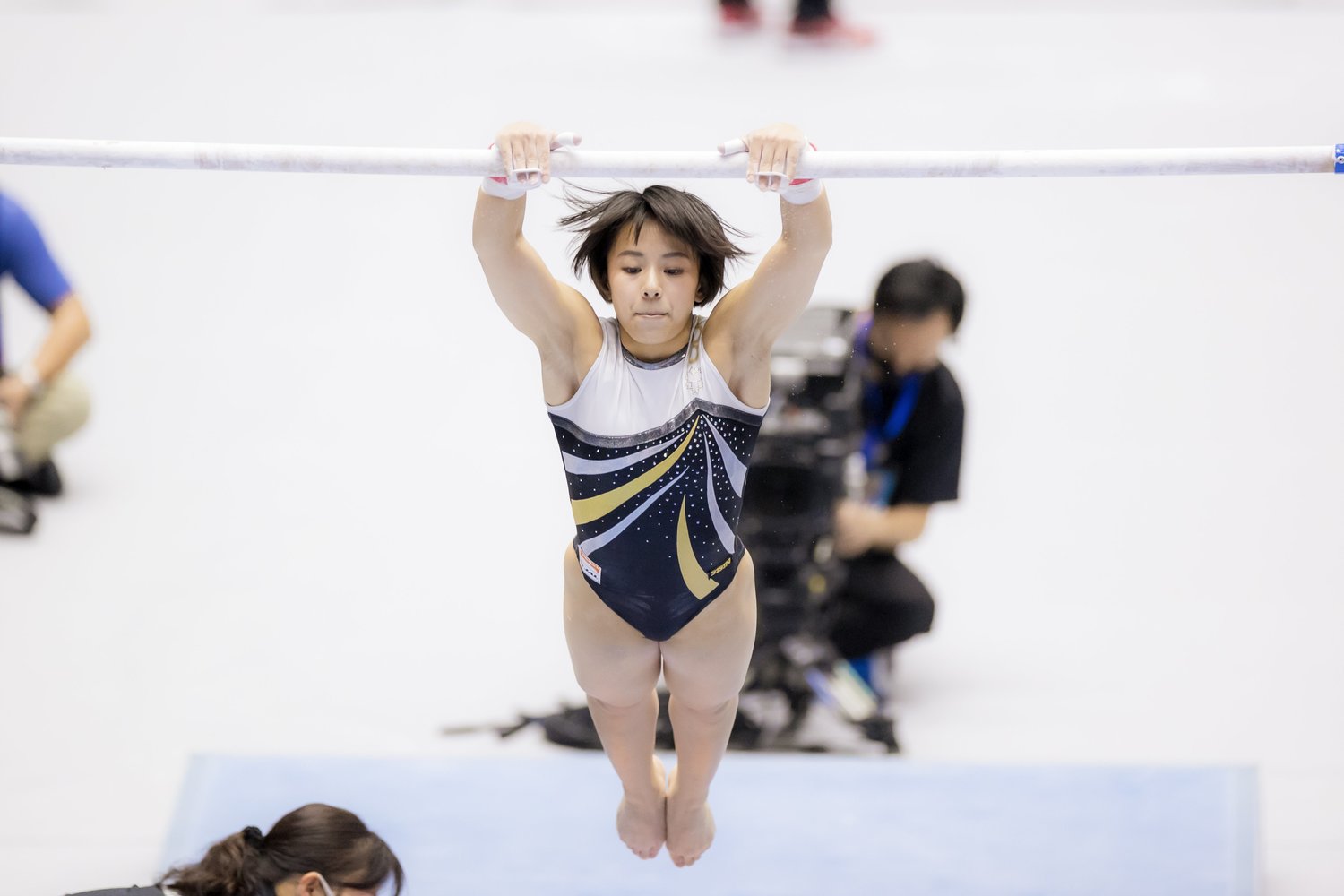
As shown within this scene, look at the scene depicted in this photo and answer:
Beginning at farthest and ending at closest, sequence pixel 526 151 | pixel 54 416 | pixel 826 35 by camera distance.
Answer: pixel 826 35 < pixel 54 416 < pixel 526 151

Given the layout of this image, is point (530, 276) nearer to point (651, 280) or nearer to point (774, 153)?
point (651, 280)

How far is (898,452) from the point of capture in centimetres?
380

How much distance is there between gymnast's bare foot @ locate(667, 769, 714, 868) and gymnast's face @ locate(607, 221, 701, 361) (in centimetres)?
111

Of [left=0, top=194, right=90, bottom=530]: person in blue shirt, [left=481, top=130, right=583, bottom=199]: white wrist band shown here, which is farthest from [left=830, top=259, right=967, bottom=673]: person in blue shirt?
[left=0, top=194, right=90, bottom=530]: person in blue shirt

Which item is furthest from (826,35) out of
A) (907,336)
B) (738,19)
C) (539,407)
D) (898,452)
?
(907,336)

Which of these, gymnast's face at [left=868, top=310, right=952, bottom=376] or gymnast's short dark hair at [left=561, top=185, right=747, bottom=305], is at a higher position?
Result: gymnast's short dark hair at [left=561, top=185, right=747, bottom=305]

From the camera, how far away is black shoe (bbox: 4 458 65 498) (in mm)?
5516

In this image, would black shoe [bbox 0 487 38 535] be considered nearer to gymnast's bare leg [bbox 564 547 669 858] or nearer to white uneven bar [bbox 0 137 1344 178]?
white uneven bar [bbox 0 137 1344 178]

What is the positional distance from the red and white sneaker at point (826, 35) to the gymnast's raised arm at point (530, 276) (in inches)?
249

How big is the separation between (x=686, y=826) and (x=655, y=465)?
97cm

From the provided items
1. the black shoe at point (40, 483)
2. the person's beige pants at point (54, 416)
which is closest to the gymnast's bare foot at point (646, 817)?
the person's beige pants at point (54, 416)

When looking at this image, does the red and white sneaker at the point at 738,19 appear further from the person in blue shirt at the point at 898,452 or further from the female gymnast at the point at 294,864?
the female gymnast at the point at 294,864

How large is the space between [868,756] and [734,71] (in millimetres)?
5090

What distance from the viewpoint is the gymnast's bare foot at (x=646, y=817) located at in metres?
3.28
